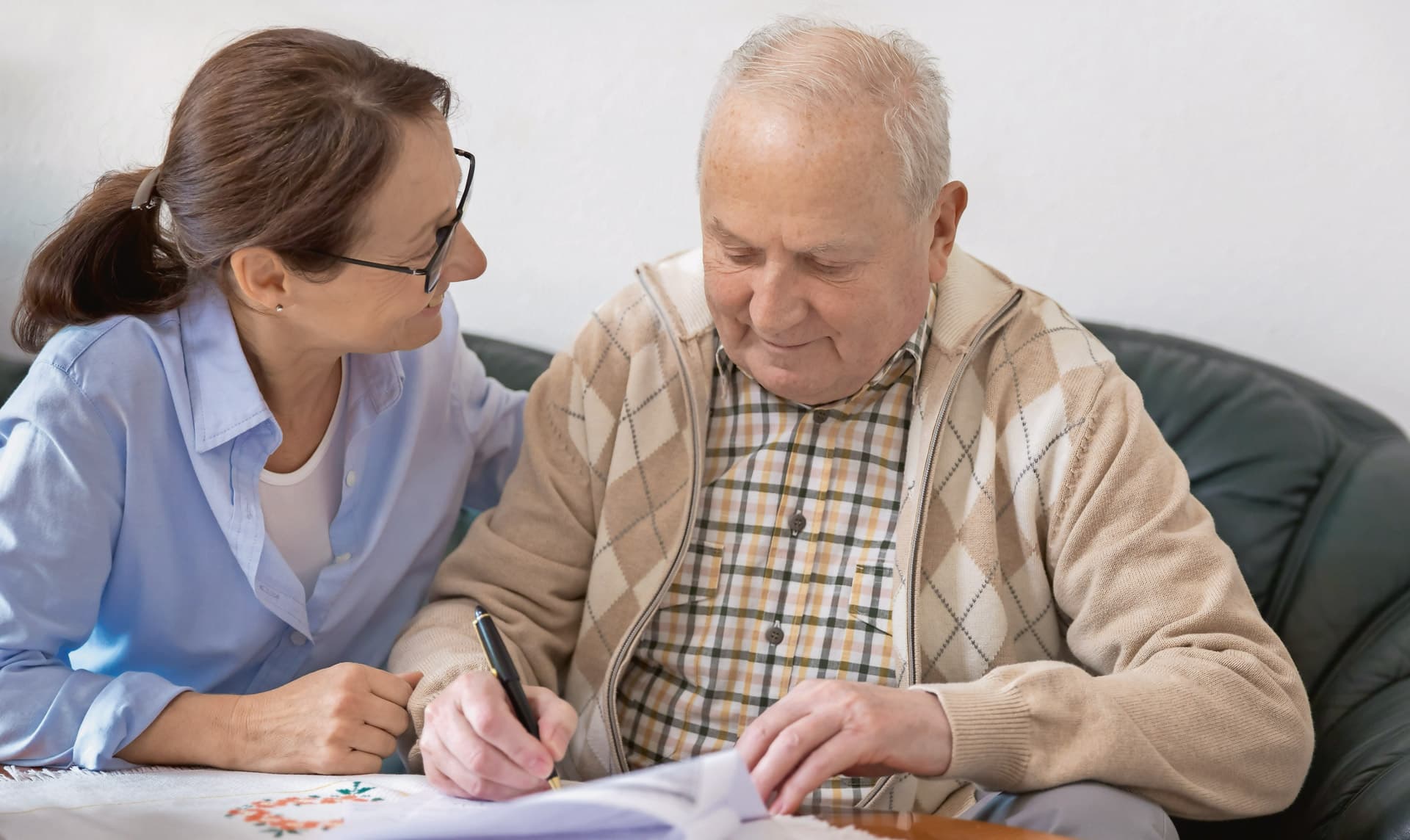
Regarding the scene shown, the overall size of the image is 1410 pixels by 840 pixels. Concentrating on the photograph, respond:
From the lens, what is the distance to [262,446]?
1566 millimetres

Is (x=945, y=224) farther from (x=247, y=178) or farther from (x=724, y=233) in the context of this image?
(x=247, y=178)

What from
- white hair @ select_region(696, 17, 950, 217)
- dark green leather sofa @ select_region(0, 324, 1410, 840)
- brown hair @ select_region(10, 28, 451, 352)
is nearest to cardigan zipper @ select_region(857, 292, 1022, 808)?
white hair @ select_region(696, 17, 950, 217)

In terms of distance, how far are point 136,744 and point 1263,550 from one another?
5.02ft

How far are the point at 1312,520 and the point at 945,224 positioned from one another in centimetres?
74

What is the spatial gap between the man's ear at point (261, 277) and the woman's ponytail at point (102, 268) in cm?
11

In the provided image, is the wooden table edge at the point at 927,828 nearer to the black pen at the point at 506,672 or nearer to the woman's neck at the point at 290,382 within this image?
the black pen at the point at 506,672

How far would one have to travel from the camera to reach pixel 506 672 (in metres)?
1.35

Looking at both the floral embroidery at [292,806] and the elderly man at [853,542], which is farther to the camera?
the elderly man at [853,542]

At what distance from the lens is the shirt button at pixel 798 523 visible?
170 cm

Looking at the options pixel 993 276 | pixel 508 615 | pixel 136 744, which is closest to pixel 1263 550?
pixel 993 276

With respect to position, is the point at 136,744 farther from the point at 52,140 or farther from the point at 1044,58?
the point at 52,140

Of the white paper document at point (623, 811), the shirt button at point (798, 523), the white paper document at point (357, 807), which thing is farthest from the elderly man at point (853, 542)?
the white paper document at point (623, 811)

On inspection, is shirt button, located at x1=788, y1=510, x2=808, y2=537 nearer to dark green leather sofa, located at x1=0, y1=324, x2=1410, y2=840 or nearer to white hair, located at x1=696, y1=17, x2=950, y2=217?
white hair, located at x1=696, y1=17, x2=950, y2=217

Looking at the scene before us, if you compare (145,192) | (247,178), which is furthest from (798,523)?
(145,192)
